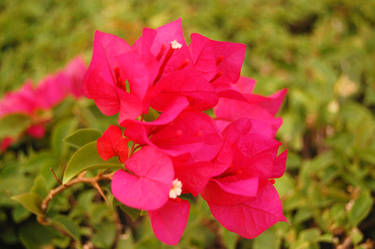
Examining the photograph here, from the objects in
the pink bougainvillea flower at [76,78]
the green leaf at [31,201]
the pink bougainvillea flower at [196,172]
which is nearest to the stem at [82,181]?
the green leaf at [31,201]

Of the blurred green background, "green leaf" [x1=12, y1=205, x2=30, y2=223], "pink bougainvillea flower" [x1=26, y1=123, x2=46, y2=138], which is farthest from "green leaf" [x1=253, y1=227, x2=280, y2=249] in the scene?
"pink bougainvillea flower" [x1=26, y1=123, x2=46, y2=138]

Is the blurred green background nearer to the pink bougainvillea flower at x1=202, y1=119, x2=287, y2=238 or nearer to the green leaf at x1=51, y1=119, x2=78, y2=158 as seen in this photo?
the green leaf at x1=51, y1=119, x2=78, y2=158

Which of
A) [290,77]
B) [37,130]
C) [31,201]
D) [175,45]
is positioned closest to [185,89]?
[175,45]

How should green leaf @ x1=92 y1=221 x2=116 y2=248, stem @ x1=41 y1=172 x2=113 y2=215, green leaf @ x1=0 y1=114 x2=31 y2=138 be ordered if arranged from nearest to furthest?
stem @ x1=41 y1=172 x2=113 y2=215 → green leaf @ x1=92 y1=221 x2=116 y2=248 → green leaf @ x1=0 y1=114 x2=31 y2=138

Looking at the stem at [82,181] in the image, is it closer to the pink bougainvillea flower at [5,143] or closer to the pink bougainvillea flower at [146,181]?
the pink bougainvillea flower at [146,181]

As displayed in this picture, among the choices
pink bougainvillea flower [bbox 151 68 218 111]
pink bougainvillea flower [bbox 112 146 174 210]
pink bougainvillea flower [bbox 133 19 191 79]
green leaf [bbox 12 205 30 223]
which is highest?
pink bougainvillea flower [bbox 133 19 191 79]

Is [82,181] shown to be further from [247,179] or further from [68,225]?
[247,179]
